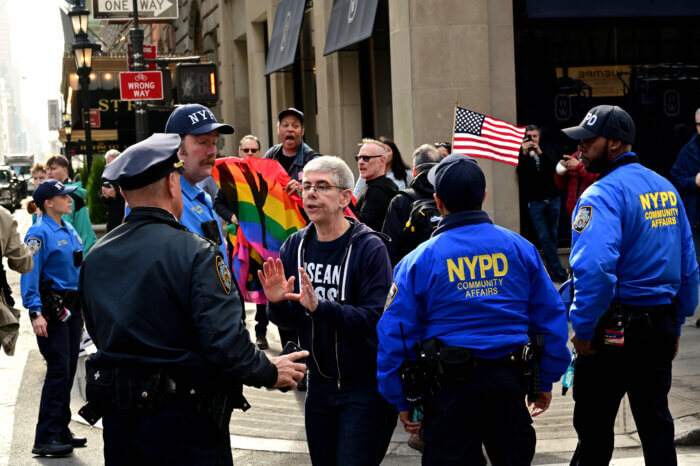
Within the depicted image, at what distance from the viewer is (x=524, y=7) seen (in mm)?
14656

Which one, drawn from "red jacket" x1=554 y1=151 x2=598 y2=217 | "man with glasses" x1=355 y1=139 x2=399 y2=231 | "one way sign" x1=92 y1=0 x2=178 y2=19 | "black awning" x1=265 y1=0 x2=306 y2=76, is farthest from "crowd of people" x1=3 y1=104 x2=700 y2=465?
"black awning" x1=265 y1=0 x2=306 y2=76

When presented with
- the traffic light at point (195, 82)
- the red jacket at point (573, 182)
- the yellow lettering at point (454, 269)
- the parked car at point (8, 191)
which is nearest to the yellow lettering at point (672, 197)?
the yellow lettering at point (454, 269)

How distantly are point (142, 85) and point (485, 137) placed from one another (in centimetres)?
657

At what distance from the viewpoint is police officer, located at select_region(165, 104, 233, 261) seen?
16.5 ft

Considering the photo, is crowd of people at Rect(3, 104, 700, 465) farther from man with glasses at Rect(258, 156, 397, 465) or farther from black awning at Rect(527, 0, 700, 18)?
black awning at Rect(527, 0, 700, 18)

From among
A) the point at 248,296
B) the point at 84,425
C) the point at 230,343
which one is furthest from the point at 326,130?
the point at 230,343

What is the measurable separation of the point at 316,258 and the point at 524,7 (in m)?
10.9

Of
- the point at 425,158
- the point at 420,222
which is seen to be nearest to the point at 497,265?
the point at 420,222

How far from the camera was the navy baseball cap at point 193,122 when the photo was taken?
5.04 metres

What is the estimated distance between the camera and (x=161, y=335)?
11.4ft

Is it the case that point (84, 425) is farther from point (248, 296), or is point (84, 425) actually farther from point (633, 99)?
point (633, 99)

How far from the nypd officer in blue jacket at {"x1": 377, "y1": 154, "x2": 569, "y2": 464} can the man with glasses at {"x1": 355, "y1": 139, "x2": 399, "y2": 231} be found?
3915 millimetres

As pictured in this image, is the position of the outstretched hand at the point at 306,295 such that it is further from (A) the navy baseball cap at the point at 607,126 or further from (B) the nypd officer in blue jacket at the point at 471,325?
(A) the navy baseball cap at the point at 607,126

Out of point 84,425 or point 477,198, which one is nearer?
point 477,198
